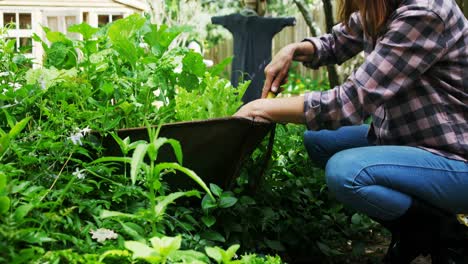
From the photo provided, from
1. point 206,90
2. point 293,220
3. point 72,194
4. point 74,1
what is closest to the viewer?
point 72,194

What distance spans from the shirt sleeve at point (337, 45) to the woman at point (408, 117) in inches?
12.8

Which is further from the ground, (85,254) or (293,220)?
(85,254)

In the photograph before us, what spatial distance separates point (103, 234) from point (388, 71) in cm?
103

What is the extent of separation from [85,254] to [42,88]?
74 cm

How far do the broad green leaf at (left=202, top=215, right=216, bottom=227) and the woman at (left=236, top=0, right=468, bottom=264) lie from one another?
362mm

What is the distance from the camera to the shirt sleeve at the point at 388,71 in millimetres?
2195

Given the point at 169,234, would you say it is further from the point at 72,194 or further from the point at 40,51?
the point at 40,51

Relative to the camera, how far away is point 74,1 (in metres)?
4.61

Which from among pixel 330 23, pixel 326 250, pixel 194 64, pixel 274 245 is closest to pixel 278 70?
pixel 194 64

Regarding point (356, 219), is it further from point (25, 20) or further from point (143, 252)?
point (25, 20)

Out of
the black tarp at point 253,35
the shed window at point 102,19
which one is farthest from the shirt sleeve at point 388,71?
the black tarp at point 253,35

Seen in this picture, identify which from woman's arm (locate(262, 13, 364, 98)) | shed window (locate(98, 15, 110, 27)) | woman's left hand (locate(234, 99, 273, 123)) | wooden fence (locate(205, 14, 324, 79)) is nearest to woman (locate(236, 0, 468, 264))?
woman's left hand (locate(234, 99, 273, 123))

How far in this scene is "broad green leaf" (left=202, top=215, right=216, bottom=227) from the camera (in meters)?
2.25

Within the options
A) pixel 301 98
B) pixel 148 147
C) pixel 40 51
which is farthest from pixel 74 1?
pixel 148 147
